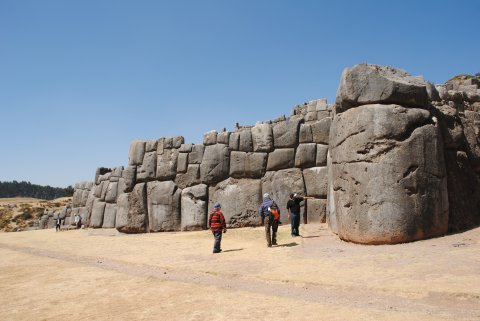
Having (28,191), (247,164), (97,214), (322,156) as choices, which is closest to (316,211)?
(322,156)

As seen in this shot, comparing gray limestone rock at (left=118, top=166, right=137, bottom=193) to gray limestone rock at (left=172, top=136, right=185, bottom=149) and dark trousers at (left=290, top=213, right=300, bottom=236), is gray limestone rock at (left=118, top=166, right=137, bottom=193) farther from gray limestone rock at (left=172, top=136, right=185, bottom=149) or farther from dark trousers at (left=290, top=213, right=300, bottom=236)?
dark trousers at (left=290, top=213, right=300, bottom=236)

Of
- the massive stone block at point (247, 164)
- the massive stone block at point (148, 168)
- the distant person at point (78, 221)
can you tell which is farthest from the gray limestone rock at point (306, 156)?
the distant person at point (78, 221)

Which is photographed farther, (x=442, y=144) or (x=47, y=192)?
(x=47, y=192)

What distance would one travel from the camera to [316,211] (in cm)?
1409

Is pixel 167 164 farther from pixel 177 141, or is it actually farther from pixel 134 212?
pixel 134 212

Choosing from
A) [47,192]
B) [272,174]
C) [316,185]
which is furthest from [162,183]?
[47,192]

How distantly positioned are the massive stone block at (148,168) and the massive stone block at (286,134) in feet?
19.0

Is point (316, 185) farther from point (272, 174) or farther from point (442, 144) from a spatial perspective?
point (442, 144)

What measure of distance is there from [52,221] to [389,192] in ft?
100

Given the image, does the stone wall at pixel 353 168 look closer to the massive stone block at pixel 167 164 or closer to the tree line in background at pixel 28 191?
the massive stone block at pixel 167 164

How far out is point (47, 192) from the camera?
4348 inches

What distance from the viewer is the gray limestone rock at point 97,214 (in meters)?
21.3

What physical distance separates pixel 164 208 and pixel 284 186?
5.46 meters

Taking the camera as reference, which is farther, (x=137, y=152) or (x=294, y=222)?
(x=137, y=152)
